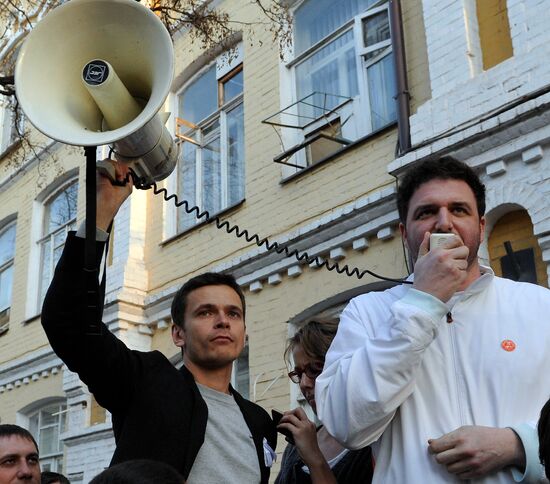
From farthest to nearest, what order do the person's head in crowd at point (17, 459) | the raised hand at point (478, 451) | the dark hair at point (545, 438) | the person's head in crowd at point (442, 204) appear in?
the person's head in crowd at point (17, 459) → the person's head in crowd at point (442, 204) → the raised hand at point (478, 451) → the dark hair at point (545, 438)

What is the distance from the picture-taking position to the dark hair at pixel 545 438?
5.77 ft

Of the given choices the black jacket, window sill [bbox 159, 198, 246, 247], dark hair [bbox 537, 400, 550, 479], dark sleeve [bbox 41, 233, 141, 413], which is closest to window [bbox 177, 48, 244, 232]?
window sill [bbox 159, 198, 246, 247]

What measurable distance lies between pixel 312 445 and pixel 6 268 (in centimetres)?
1191

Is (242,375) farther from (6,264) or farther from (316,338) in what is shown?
(6,264)

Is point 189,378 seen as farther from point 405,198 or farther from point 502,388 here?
point 502,388

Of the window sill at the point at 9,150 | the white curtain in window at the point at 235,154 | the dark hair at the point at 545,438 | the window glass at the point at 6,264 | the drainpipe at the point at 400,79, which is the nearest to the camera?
the dark hair at the point at 545,438

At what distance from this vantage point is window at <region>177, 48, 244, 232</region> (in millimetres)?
9461

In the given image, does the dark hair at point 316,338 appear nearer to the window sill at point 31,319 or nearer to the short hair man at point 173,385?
the short hair man at point 173,385

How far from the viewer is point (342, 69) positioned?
8328 millimetres

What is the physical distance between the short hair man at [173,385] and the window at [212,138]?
6057 millimetres

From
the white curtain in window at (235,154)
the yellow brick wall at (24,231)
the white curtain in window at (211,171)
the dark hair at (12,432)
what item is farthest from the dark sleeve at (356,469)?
the yellow brick wall at (24,231)

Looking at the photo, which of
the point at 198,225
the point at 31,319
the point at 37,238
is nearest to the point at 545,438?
the point at 198,225

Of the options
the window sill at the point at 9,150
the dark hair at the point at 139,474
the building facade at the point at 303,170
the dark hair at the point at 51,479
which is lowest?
the dark hair at the point at 139,474

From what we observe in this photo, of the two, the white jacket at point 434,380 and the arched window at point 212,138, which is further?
the arched window at point 212,138
